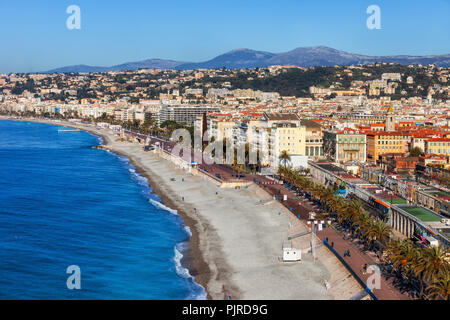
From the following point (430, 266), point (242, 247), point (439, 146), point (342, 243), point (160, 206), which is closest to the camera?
point (430, 266)

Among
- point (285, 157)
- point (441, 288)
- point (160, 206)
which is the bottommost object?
point (160, 206)

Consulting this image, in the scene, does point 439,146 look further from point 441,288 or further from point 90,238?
point 441,288

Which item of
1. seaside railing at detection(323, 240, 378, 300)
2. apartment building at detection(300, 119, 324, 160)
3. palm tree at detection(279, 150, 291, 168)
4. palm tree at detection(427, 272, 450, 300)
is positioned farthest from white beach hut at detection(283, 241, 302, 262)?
apartment building at detection(300, 119, 324, 160)

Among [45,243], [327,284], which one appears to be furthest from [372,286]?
[45,243]

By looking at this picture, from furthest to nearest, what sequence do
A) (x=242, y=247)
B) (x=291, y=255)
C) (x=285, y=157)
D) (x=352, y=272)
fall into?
1. (x=285, y=157)
2. (x=242, y=247)
3. (x=291, y=255)
4. (x=352, y=272)

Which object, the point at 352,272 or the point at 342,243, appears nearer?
the point at 352,272

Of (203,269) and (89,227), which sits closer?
(203,269)

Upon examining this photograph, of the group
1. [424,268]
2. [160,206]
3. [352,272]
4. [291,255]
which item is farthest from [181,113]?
[424,268]

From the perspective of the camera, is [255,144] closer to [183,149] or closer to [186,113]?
[183,149]
